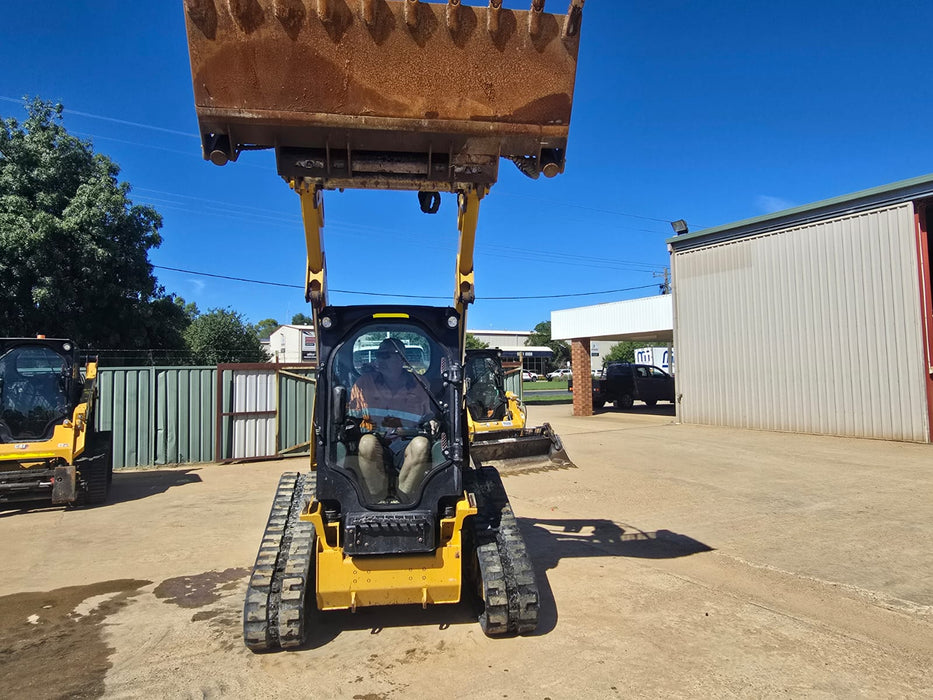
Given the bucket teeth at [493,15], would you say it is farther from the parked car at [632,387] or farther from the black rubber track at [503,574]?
the parked car at [632,387]

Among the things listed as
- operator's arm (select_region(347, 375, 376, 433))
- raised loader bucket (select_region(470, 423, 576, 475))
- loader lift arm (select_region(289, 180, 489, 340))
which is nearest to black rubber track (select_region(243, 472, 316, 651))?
operator's arm (select_region(347, 375, 376, 433))

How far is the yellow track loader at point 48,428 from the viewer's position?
891 centimetres

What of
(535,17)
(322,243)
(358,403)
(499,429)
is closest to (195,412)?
(499,429)

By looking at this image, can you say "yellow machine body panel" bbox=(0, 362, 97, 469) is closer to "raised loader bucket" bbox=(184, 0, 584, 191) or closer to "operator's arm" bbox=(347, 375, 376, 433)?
"operator's arm" bbox=(347, 375, 376, 433)

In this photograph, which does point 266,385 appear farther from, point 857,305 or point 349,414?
point 857,305

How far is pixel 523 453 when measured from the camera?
39.4 feet

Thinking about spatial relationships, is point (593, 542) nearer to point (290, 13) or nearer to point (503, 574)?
point (503, 574)

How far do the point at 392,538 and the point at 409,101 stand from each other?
280 cm

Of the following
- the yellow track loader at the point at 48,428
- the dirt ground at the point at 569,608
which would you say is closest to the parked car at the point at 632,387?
the dirt ground at the point at 569,608

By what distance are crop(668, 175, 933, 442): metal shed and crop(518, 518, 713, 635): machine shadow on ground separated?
35.6ft

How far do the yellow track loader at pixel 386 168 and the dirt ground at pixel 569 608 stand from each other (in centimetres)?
38

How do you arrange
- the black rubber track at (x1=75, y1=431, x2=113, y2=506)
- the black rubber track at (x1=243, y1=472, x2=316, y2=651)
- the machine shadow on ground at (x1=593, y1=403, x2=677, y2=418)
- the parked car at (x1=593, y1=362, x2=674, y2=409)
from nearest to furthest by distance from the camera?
the black rubber track at (x1=243, y1=472, x2=316, y2=651), the black rubber track at (x1=75, y1=431, x2=113, y2=506), the machine shadow on ground at (x1=593, y1=403, x2=677, y2=418), the parked car at (x1=593, y1=362, x2=674, y2=409)

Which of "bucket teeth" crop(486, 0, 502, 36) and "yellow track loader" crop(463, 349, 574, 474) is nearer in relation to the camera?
"bucket teeth" crop(486, 0, 502, 36)

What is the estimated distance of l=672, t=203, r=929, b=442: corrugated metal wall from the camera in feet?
48.5
